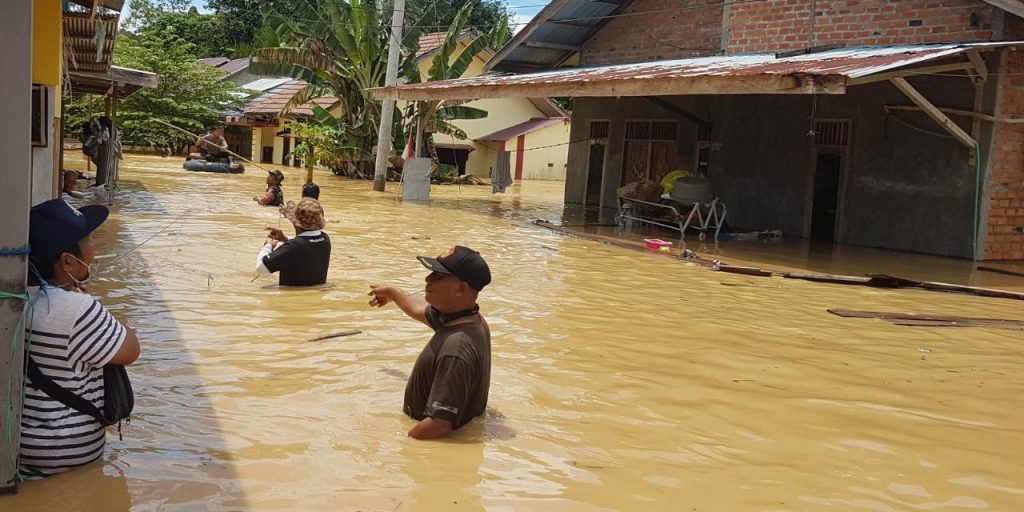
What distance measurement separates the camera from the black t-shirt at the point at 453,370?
4.57m

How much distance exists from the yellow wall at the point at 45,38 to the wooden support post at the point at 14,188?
18.4 feet

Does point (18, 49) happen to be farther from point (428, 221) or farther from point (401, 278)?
point (428, 221)

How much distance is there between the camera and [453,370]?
4.56 metres

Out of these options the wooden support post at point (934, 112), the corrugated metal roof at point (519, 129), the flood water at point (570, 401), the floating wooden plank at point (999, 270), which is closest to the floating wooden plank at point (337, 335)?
the flood water at point (570, 401)

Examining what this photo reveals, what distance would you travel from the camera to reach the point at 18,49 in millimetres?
3541

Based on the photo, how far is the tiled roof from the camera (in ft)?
126

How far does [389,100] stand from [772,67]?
41.3 ft

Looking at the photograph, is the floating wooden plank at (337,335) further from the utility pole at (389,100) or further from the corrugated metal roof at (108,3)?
the utility pole at (389,100)

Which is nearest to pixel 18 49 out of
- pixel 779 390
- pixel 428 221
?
pixel 779 390

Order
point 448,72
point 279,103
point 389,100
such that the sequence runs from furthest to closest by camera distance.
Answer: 1. point 279,103
2. point 448,72
3. point 389,100

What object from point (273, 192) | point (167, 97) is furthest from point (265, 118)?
point (273, 192)

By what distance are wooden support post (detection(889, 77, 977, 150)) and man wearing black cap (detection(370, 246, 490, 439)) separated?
9.27 metres

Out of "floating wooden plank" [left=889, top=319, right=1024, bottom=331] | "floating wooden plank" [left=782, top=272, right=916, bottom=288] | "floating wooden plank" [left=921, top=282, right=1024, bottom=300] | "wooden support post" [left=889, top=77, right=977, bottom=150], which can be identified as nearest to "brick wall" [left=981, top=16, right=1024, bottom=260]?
→ "wooden support post" [left=889, top=77, right=977, bottom=150]

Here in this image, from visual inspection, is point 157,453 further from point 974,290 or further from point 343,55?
point 343,55
